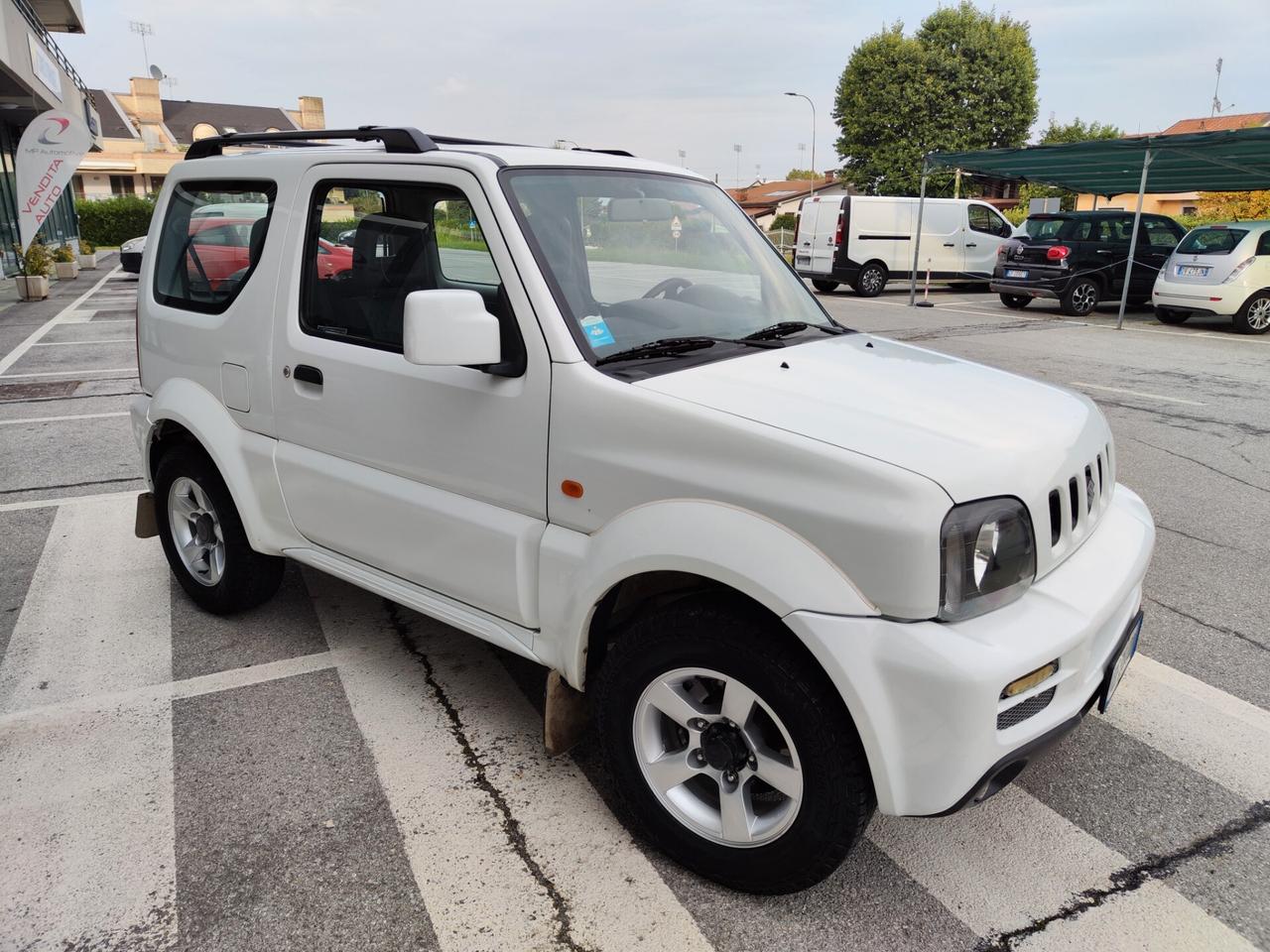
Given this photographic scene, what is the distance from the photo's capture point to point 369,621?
3.99 metres

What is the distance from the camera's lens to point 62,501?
5672 millimetres

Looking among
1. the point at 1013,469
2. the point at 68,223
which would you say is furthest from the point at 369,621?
the point at 68,223

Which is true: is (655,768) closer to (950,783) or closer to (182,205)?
(950,783)

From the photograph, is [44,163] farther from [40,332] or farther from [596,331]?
[596,331]

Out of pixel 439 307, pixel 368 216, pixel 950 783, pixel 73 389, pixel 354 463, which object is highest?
pixel 368 216

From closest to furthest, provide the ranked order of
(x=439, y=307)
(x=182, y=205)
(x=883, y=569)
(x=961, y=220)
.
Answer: (x=883, y=569)
(x=439, y=307)
(x=182, y=205)
(x=961, y=220)

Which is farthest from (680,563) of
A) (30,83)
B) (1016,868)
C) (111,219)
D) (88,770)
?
(111,219)

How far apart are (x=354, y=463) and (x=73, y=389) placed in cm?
807

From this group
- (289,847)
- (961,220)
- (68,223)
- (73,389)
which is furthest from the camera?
(68,223)

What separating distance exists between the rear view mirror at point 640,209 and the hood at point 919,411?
715mm

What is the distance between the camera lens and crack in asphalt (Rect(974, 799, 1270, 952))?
2234 millimetres

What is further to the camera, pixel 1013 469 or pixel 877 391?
pixel 877 391

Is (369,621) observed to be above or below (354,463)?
below

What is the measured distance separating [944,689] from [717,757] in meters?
0.64
